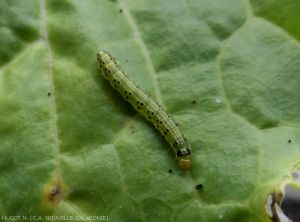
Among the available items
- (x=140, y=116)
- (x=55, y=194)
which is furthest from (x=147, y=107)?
(x=55, y=194)

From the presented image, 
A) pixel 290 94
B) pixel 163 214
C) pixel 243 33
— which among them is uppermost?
pixel 243 33

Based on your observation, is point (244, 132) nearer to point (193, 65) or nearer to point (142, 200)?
point (193, 65)

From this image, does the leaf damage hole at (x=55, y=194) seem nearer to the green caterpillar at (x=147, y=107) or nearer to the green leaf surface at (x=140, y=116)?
the green leaf surface at (x=140, y=116)

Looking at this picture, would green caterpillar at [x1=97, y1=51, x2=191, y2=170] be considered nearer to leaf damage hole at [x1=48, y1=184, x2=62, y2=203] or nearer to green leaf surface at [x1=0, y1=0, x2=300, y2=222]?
green leaf surface at [x1=0, y1=0, x2=300, y2=222]

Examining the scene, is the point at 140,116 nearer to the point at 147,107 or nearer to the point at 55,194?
the point at 147,107

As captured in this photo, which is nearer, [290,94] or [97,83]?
[290,94]

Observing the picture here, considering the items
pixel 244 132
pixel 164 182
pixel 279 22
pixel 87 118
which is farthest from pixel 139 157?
pixel 279 22
